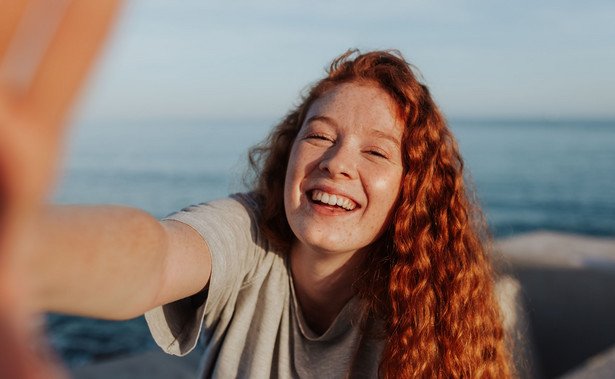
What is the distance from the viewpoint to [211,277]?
1908 millimetres

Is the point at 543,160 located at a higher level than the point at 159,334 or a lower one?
higher

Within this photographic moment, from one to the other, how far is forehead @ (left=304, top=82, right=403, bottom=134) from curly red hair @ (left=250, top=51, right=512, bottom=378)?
47mm

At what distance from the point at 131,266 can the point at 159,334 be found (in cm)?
75

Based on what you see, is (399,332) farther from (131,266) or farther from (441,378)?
A: (131,266)

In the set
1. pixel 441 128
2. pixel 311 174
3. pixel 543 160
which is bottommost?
pixel 311 174

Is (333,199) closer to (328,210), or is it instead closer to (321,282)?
(328,210)

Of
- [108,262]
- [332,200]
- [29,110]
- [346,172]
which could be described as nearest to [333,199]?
[332,200]

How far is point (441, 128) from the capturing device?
254 cm

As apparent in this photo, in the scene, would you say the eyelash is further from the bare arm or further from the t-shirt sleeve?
the bare arm

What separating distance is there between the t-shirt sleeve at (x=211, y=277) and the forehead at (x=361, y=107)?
1.95ft

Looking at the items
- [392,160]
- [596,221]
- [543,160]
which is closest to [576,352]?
[392,160]

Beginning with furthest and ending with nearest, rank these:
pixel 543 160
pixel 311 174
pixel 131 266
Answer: pixel 543 160 < pixel 311 174 < pixel 131 266

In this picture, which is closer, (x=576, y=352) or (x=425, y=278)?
(x=425, y=278)

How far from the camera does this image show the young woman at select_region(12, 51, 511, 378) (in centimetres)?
222
